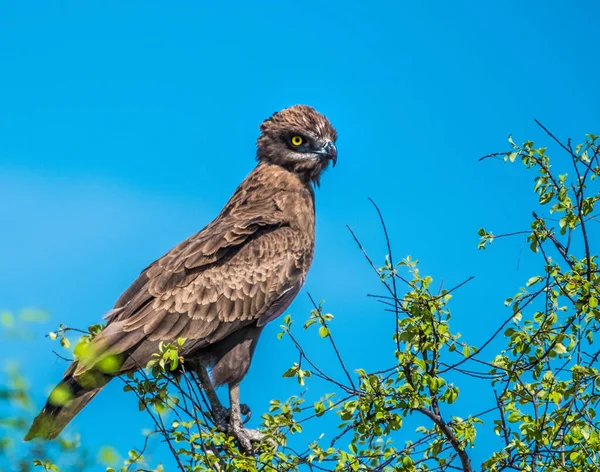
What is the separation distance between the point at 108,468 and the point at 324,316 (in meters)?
1.75

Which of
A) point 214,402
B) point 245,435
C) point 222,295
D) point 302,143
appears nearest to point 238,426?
point 245,435

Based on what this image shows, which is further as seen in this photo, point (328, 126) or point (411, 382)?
point (328, 126)

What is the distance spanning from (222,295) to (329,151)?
6.77 feet

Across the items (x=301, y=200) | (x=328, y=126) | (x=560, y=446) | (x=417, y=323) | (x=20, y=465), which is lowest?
(x=20, y=465)

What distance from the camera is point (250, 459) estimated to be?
5812mm

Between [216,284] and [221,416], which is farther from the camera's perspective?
[216,284]

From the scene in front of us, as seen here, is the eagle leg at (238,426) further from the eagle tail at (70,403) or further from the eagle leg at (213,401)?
the eagle tail at (70,403)

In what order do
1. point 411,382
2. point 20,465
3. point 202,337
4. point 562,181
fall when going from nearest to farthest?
point 20,465 < point 411,382 < point 562,181 < point 202,337

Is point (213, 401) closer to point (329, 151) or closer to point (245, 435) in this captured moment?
point (245, 435)

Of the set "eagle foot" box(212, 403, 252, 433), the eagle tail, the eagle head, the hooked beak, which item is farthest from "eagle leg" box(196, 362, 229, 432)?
the hooked beak

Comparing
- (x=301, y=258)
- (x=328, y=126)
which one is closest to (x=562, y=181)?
(x=301, y=258)

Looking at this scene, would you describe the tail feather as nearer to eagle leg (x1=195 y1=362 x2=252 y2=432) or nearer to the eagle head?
eagle leg (x1=195 y1=362 x2=252 y2=432)

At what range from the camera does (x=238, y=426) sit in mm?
7633

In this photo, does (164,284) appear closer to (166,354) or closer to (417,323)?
(166,354)
